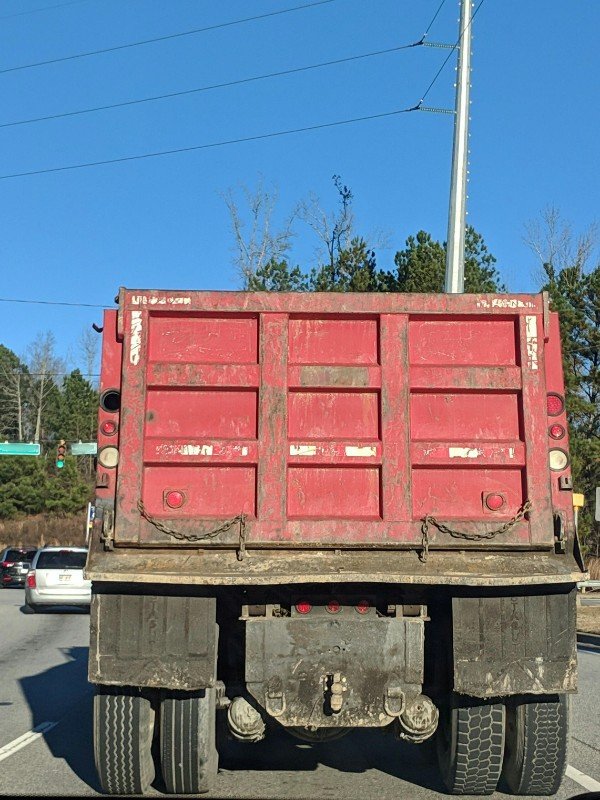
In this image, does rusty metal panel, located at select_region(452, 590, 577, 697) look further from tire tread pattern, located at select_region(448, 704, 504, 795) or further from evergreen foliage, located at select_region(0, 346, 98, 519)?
evergreen foliage, located at select_region(0, 346, 98, 519)

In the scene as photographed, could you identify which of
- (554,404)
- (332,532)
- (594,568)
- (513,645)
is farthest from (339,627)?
(594,568)

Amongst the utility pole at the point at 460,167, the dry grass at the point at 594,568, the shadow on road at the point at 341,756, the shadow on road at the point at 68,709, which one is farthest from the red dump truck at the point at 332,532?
the dry grass at the point at 594,568

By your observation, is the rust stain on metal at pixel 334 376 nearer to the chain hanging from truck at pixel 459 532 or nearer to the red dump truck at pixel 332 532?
the red dump truck at pixel 332 532

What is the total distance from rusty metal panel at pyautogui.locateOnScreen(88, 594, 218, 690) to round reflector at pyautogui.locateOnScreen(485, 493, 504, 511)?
5.59 feet

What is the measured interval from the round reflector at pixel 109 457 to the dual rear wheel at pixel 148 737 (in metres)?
1.34

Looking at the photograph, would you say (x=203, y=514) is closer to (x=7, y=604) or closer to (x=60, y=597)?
(x=60, y=597)

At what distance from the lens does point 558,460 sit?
6.23m

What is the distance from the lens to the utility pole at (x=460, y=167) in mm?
16609

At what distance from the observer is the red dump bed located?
604 cm

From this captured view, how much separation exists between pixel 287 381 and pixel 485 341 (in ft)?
4.10

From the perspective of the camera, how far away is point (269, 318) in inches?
249

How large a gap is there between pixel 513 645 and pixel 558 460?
3.77 feet

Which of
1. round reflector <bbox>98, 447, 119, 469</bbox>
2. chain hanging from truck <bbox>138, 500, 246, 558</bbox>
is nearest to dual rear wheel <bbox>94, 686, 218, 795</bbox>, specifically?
chain hanging from truck <bbox>138, 500, 246, 558</bbox>

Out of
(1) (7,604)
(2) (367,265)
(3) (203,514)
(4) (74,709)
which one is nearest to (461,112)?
(4) (74,709)
